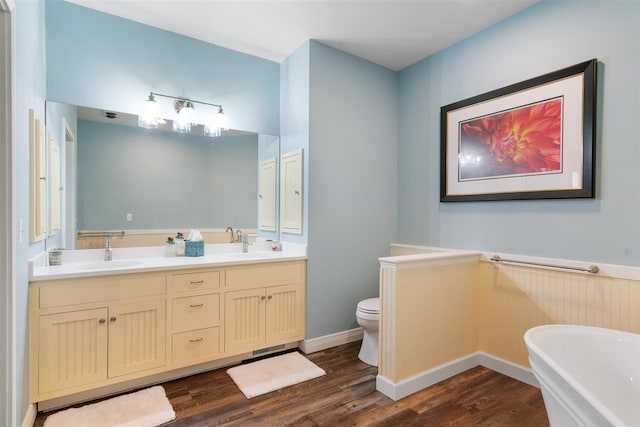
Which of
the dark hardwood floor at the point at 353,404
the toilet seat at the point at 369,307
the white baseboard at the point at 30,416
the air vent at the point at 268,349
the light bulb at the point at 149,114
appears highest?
the light bulb at the point at 149,114

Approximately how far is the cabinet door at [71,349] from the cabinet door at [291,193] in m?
1.56

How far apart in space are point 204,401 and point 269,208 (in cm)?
173

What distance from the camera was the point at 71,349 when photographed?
1905mm

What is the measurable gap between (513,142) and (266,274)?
2157mm

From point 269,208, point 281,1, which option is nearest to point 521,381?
point 269,208

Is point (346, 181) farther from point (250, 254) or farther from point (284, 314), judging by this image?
point (284, 314)

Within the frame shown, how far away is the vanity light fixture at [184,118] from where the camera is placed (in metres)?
2.54

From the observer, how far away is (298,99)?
2949 millimetres

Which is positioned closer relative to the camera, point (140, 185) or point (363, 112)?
point (140, 185)

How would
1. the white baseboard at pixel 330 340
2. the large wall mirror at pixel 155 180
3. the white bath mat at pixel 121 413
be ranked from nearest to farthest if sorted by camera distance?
the white bath mat at pixel 121 413, the large wall mirror at pixel 155 180, the white baseboard at pixel 330 340

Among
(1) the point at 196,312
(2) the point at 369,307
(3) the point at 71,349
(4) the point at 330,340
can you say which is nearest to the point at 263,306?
(1) the point at 196,312

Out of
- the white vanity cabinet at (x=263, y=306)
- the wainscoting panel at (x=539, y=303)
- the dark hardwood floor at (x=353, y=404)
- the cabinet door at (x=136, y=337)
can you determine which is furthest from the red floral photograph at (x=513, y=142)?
the cabinet door at (x=136, y=337)

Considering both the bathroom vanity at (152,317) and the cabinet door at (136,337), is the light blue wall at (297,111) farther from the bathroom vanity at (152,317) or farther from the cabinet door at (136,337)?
the cabinet door at (136,337)

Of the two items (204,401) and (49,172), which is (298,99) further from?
(204,401)
